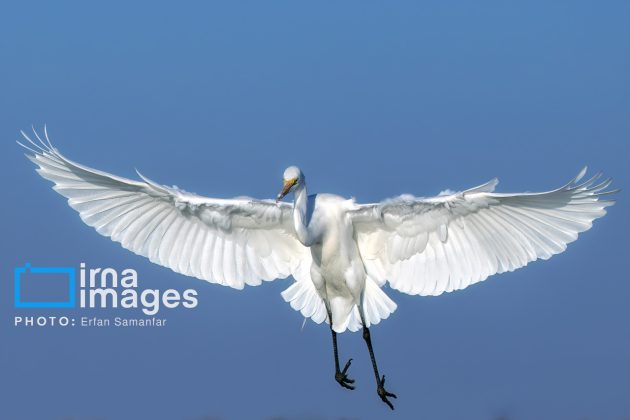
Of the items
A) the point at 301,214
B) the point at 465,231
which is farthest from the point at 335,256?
the point at 465,231

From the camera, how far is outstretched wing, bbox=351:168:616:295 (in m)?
16.2

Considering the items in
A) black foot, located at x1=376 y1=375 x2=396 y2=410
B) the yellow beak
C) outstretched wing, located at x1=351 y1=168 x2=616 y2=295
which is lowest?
black foot, located at x1=376 y1=375 x2=396 y2=410

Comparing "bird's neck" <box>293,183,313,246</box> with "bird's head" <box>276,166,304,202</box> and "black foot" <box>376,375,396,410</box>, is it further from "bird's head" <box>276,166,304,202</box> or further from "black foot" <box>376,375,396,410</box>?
"black foot" <box>376,375,396,410</box>

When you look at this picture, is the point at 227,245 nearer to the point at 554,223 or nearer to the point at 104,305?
the point at 104,305

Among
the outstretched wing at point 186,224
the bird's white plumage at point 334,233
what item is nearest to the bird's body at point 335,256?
the bird's white plumage at point 334,233

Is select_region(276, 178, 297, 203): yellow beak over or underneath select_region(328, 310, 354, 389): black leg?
over

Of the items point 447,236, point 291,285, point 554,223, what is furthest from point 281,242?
point 554,223

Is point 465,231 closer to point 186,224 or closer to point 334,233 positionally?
point 334,233

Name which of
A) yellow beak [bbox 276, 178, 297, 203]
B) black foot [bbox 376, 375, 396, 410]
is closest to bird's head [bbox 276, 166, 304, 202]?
yellow beak [bbox 276, 178, 297, 203]

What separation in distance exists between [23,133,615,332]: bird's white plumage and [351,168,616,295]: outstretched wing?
0.01 m

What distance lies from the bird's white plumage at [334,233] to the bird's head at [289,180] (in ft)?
0.04

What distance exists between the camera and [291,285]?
17875 mm

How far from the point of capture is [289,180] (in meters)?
16.4

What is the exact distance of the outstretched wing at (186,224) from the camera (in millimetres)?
17234
